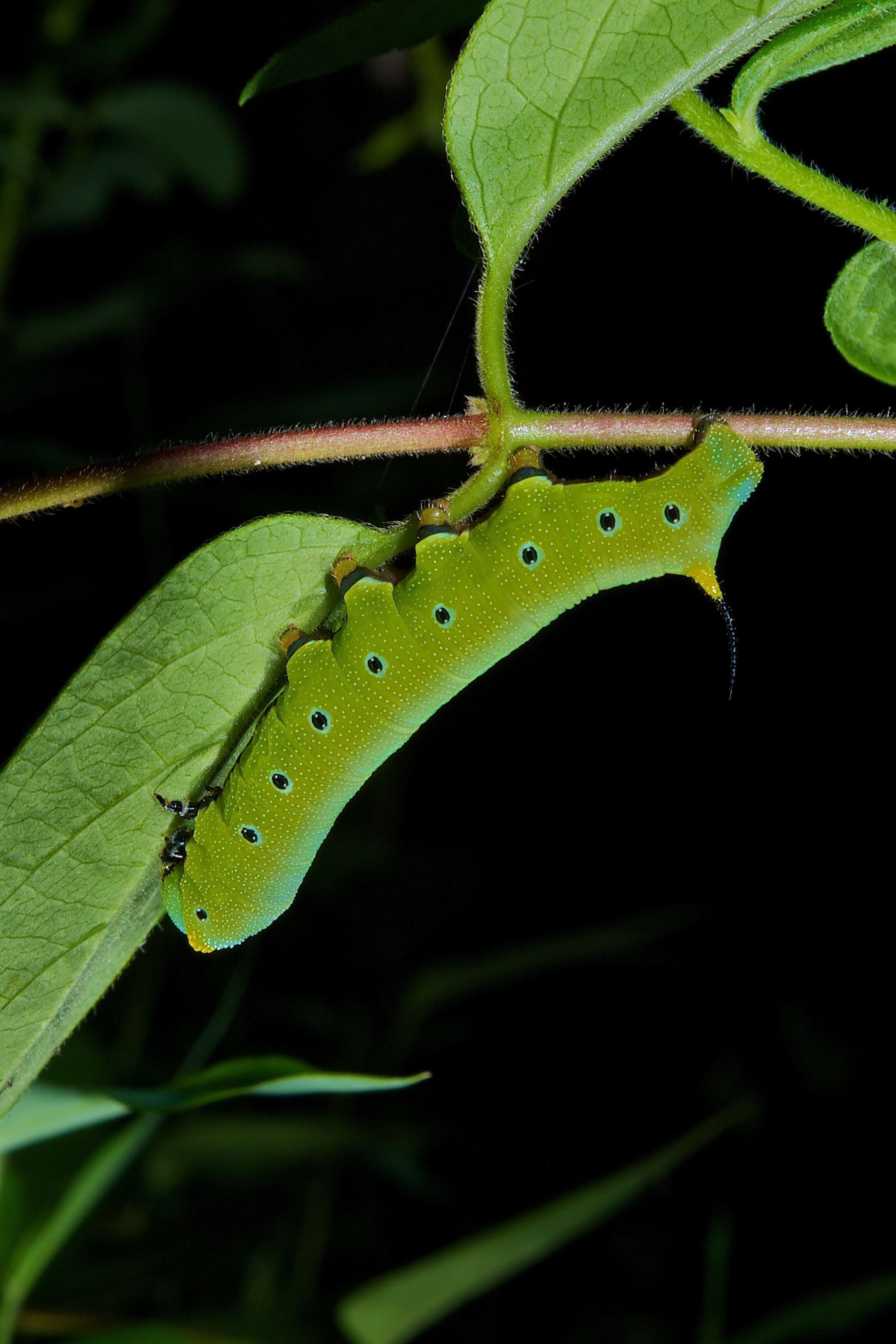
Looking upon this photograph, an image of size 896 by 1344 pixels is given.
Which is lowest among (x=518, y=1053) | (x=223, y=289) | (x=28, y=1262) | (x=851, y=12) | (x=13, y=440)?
(x=28, y=1262)

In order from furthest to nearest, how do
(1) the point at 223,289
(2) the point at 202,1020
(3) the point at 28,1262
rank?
(1) the point at 223,289 → (2) the point at 202,1020 → (3) the point at 28,1262

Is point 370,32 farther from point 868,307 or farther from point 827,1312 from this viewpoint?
point 827,1312

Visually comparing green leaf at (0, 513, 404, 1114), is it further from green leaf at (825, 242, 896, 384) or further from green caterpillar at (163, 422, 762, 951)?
green leaf at (825, 242, 896, 384)

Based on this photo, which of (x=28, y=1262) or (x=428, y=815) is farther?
(x=428, y=815)

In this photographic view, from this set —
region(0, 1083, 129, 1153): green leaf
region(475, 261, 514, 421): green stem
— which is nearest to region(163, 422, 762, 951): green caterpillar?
region(475, 261, 514, 421): green stem

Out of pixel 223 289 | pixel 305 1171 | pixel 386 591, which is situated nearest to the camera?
pixel 386 591

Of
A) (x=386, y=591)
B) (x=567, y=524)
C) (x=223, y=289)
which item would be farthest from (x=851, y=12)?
(x=223, y=289)

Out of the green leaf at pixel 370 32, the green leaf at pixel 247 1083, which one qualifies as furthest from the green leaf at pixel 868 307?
the green leaf at pixel 247 1083

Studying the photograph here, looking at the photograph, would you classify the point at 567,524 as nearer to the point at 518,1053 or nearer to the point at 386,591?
the point at 386,591
